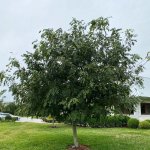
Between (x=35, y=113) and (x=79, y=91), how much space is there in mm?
2525

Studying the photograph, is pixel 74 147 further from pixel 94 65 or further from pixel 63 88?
pixel 94 65

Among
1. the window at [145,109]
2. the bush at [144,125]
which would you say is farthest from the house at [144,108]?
the bush at [144,125]

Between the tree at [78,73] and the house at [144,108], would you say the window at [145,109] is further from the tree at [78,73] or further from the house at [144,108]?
the tree at [78,73]

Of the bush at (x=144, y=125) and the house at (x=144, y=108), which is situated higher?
the house at (x=144, y=108)

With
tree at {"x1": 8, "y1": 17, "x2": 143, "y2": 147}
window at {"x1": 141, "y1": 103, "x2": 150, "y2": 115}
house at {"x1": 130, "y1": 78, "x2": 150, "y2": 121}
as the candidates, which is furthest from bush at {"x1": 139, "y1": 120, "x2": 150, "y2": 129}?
tree at {"x1": 8, "y1": 17, "x2": 143, "y2": 147}

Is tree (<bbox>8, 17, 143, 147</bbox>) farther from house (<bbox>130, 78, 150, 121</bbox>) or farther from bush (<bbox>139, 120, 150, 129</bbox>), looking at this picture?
house (<bbox>130, 78, 150, 121</bbox>)

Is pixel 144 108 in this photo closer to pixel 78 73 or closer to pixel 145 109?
pixel 145 109

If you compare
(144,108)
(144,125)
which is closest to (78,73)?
(144,125)

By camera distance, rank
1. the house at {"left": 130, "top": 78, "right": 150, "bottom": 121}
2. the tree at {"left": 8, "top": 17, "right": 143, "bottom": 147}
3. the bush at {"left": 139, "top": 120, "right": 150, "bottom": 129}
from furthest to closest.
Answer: the house at {"left": 130, "top": 78, "right": 150, "bottom": 121} → the bush at {"left": 139, "top": 120, "right": 150, "bottom": 129} → the tree at {"left": 8, "top": 17, "right": 143, "bottom": 147}

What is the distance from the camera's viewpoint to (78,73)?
14344mm

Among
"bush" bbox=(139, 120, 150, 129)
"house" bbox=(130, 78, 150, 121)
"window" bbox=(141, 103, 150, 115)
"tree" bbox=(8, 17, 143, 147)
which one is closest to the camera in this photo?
"tree" bbox=(8, 17, 143, 147)

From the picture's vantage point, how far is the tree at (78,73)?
560 inches

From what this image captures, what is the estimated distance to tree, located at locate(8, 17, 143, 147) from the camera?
46.6ft

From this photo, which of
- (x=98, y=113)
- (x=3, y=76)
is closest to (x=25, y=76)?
(x=3, y=76)
